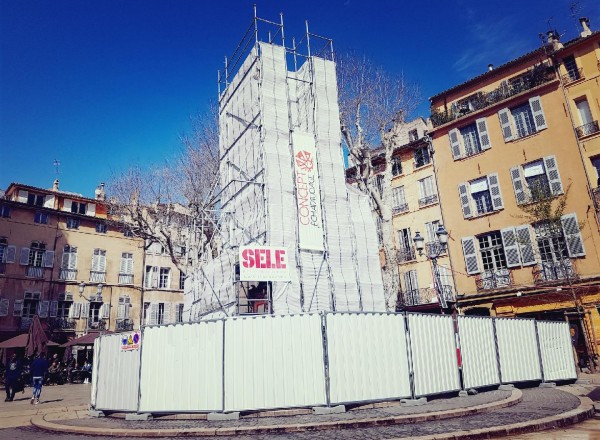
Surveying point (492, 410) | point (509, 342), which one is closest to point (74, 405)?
point (492, 410)

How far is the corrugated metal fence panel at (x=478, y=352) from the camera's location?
34.2 feet

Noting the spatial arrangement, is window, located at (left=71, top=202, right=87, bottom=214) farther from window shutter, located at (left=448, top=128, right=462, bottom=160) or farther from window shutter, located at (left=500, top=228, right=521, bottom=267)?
window shutter, located at (left=500, top=228, right=521, bottom=267)

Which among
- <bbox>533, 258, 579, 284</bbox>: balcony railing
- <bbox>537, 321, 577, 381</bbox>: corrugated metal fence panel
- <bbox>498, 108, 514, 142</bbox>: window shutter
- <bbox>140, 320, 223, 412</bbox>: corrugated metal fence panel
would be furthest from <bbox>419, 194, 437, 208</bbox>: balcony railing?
<bbox>140, 320, 223, 412</bbox>: corrugated metal fence panel

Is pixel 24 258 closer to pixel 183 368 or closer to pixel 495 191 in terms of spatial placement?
pixel 183 368

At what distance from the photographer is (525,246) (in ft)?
71.5

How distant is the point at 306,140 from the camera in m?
17.1

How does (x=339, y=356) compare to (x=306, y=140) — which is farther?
(x=306, y=140)

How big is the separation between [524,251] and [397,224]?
347 inches

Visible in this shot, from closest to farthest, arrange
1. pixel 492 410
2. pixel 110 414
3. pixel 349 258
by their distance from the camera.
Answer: pixel 492 410, pixel 110 414, pixel 349 258

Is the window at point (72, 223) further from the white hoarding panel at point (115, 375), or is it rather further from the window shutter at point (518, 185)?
the window shutter at point (518, 185)

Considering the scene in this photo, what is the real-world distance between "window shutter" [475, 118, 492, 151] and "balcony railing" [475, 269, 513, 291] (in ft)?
22.6

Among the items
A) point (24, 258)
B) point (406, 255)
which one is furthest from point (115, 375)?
point (24, 258)

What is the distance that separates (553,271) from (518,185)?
15.5 ft

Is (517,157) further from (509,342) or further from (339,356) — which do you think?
(339,356)
